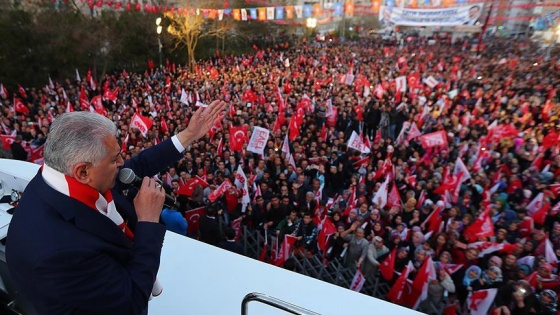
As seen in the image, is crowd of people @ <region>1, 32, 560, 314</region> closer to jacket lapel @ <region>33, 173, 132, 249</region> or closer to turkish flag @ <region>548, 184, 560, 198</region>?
turkish flag @ <region>548, 184, 560, 198</region>

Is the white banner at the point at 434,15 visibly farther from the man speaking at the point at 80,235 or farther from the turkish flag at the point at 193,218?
the man speaking at the point at 80,235

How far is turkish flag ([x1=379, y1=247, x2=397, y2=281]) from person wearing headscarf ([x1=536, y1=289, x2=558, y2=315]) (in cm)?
179

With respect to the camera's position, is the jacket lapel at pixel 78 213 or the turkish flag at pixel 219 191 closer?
the jacket lapel at pixel 78 213

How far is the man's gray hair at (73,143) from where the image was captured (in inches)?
58.5

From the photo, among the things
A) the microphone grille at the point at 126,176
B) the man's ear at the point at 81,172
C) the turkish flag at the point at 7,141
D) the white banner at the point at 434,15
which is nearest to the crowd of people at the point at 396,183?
the turkish flag at the point at 7,141

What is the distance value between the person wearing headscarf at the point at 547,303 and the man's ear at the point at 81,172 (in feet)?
17.3

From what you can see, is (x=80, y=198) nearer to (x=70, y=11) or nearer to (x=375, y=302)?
(x=375, y=302)

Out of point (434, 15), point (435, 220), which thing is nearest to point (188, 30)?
point (434, 15)

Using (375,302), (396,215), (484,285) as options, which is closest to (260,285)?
(375,302)

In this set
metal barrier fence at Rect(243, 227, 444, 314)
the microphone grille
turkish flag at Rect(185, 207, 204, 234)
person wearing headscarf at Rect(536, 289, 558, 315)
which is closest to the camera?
the microphone grille

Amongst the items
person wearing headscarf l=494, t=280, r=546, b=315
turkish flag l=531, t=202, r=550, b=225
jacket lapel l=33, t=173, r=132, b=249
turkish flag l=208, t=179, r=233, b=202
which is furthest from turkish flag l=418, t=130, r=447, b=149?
jacket lapel l=33, t=173, r=132, b=249

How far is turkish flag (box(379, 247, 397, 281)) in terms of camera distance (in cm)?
530

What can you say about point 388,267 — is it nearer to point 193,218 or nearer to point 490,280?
point 490,280

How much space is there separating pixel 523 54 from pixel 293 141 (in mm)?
24661
